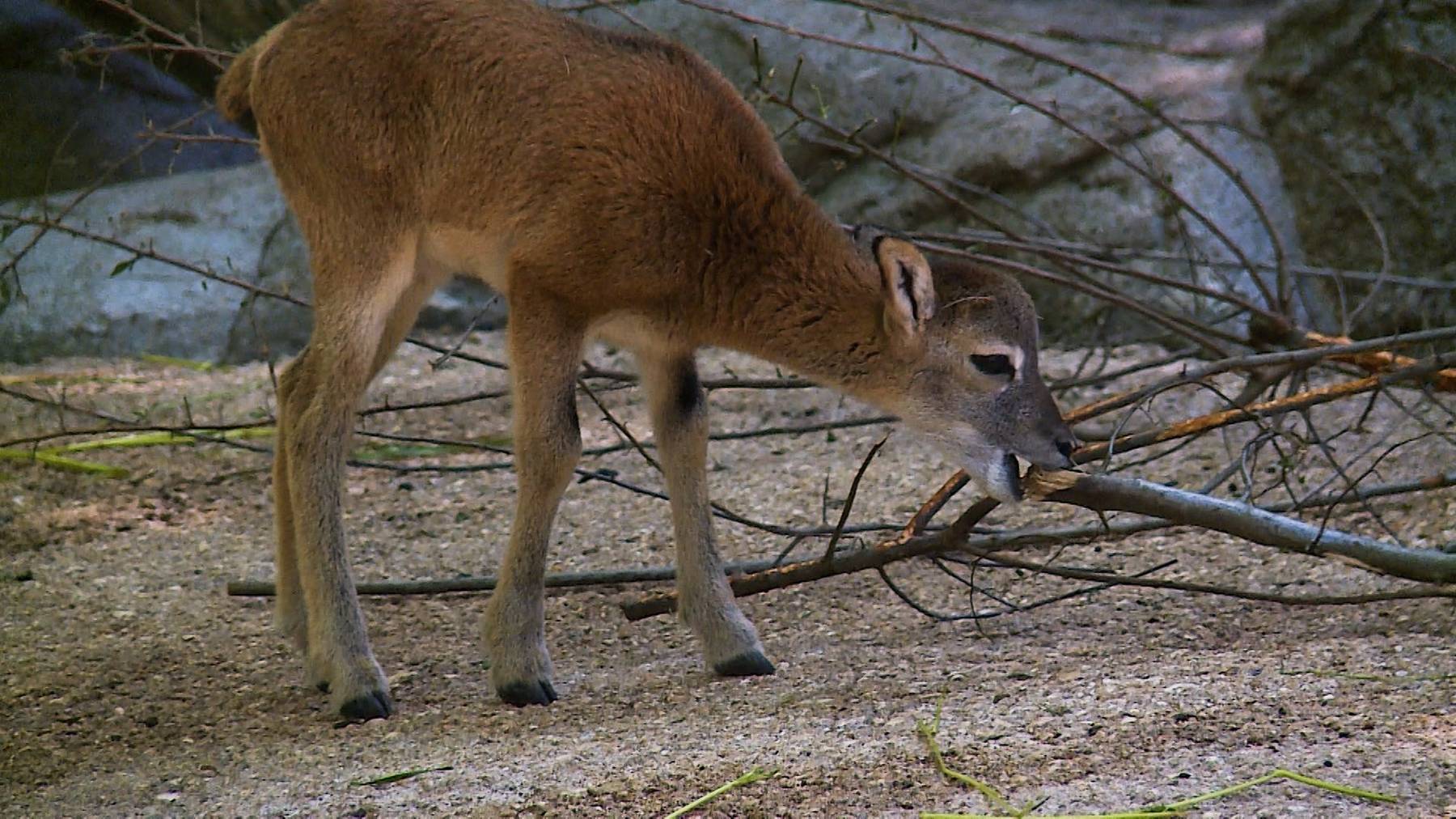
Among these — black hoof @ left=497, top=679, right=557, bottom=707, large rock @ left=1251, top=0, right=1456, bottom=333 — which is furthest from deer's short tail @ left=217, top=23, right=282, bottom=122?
large rock @ left=1251, top=0, right=1456, bottom=333

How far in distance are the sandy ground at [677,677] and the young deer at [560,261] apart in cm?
37

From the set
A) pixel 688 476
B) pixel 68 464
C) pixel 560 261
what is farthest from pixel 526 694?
pixel 68 464

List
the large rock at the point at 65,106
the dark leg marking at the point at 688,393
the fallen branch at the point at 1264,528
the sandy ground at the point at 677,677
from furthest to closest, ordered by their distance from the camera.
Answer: the dark leg marking at the point at 688,393 < the fallen branch at the point at 1264,528 < the sandy ground at the point at 677,677 < the large rock at the point at 65,106

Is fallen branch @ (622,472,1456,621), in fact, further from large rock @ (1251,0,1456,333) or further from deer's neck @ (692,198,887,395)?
large rock @ (1251,0,1456,333)

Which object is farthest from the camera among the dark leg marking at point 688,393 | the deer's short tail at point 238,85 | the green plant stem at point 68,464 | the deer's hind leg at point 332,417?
the green plant stem at point 68,464

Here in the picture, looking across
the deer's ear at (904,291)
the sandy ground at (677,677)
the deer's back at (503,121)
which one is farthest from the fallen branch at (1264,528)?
the deer's back at (503,121)

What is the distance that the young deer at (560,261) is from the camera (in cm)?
539

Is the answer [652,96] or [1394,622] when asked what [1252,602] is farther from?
[652,96]

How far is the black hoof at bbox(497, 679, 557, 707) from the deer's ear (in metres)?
1.78

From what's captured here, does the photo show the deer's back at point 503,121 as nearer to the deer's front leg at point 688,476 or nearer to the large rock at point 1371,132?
the deer's front leg at point 688,476

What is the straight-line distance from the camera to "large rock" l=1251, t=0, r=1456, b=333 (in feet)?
31.4

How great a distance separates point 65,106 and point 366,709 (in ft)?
8.37

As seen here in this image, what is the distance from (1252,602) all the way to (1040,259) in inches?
188

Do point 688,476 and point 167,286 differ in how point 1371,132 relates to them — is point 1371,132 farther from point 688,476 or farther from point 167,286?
point 167,286
